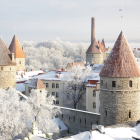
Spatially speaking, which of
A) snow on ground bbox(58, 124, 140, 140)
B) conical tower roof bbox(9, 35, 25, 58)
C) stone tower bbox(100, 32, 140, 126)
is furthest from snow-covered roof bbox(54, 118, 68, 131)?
conical tower roof bbox(9, 35, 25, 58)

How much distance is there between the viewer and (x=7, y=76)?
36.0 meters

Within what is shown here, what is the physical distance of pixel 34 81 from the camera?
34062mm

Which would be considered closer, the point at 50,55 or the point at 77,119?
the point at 77,119

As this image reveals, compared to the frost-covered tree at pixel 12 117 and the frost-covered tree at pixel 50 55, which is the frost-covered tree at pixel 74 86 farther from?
the frost-covered tree at pixel 50 55

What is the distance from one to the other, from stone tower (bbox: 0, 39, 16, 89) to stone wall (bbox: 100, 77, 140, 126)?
19.8 metres

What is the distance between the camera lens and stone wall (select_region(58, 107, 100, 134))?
2294cm

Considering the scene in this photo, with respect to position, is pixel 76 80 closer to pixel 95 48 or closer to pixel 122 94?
pixel 122 94

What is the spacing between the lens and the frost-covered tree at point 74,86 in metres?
34.3

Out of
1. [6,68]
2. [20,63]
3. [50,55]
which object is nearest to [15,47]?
[20,63]

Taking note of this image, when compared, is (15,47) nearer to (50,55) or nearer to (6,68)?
(6,68)

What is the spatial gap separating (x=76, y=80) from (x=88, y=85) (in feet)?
9.82

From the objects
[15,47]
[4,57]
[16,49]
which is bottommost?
[4,57]

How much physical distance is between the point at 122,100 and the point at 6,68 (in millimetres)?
20950

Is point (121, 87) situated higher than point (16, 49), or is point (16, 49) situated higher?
point (16, 49)
